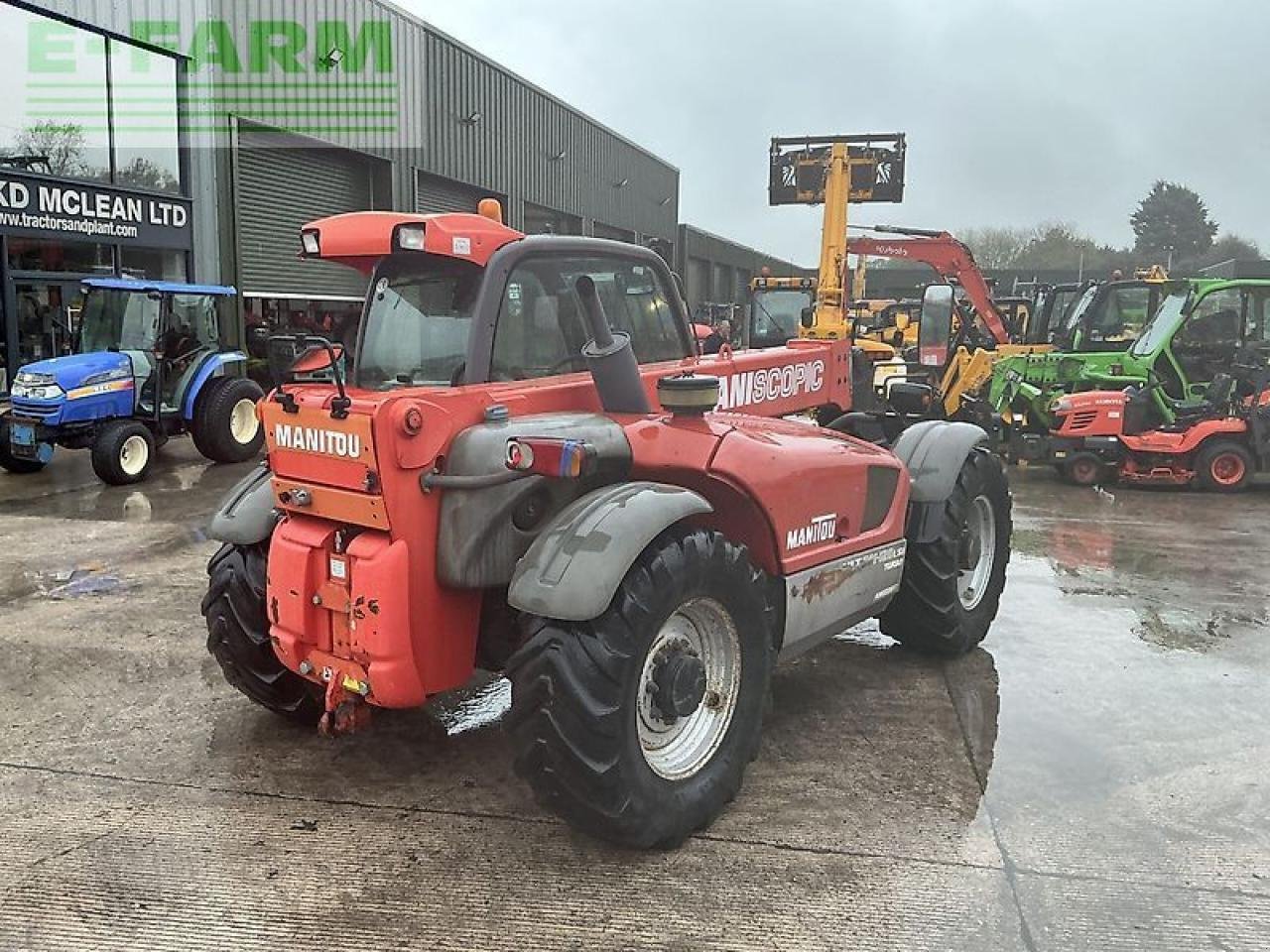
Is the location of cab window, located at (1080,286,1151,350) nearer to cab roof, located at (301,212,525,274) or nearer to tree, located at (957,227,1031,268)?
cab roof, located at (301,212,525,274)

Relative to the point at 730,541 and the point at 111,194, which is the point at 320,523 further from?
the point at 111,194

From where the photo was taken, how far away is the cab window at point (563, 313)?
384 cm

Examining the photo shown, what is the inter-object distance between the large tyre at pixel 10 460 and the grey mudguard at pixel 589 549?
31.6 feet

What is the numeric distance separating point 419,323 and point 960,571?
2.99 m

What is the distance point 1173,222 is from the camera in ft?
261

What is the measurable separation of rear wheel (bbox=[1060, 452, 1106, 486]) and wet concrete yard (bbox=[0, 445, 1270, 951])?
5304mm

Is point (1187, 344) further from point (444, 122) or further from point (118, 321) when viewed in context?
point (444, 122)

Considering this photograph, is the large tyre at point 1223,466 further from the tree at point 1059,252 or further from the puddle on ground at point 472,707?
the tree at point 1059,252

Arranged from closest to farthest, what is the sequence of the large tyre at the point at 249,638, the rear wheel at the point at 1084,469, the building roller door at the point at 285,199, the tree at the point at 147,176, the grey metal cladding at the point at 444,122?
the large tyre at the point at 249,638 < the rear wheel at the point at 1084,469 < the tree at the point at 147,176 < the grey metal cladding at the point at 444,122 < the building roller door at the point at 285,199

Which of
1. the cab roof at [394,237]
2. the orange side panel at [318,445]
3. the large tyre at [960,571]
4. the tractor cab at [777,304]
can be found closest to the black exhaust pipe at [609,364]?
the cab roof at [394,237]

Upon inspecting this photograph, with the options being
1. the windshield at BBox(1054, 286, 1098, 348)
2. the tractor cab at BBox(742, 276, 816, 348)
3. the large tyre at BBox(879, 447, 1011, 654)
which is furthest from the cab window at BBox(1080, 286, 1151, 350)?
the large tyre at BBox(879, 447, 1011, 654)

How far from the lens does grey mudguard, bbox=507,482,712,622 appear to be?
308cm

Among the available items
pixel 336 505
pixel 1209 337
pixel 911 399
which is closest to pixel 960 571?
pixel 911 399

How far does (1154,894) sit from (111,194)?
51.4 feet
